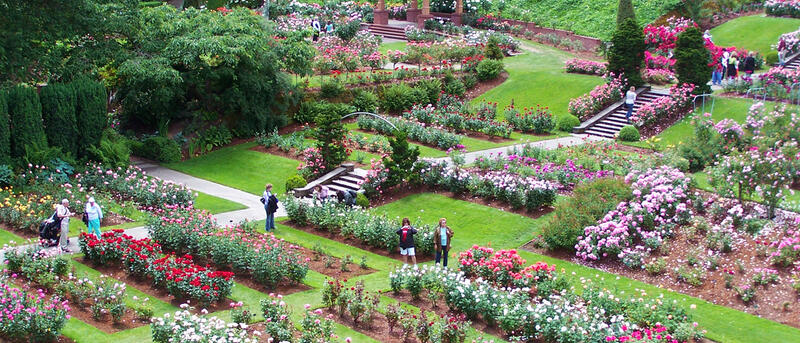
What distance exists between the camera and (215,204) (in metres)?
24.6

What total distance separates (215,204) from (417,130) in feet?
27.6

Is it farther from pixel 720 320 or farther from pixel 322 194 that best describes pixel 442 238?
pixel 322 194

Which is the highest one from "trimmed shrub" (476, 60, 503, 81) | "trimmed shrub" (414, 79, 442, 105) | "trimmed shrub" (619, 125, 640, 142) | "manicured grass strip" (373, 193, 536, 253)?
"trimmed shrub" (476, 60, 503, 81)

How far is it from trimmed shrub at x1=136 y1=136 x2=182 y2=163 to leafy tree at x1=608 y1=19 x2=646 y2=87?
55.9ft

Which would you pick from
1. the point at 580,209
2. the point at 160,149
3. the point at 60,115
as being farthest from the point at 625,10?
the point at 60,115

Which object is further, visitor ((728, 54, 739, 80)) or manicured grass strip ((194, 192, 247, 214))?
visitor ((728, 54, 739, 80))

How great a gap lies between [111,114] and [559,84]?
18129mm

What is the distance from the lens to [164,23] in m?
29.8

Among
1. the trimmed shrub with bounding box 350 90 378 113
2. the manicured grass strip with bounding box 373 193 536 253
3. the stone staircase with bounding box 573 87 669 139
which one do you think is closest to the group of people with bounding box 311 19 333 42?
the trimmed shrub with bounding box 350 90 378 113

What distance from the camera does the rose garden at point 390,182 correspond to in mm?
15672

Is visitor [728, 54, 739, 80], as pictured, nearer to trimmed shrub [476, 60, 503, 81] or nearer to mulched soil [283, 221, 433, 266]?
trimmed shrub [476, 60, 503, 81]


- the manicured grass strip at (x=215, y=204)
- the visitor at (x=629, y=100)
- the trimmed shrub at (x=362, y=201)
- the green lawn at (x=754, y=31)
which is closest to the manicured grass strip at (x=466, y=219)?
the trimmed shrub at (x=362, y=201)

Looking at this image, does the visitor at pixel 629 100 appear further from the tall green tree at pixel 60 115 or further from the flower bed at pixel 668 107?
the tall green tree at pixel 60 115

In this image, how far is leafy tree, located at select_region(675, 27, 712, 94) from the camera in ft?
100
